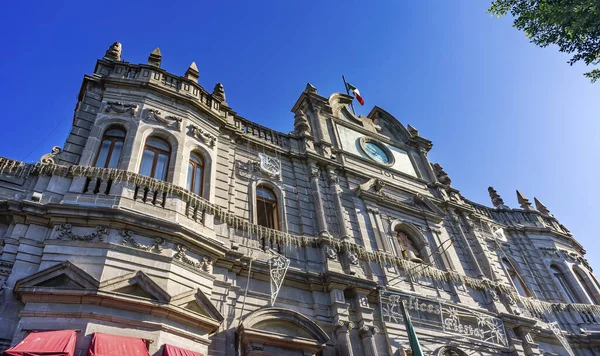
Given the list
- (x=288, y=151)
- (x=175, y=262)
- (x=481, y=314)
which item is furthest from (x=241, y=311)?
(x=481, y=314)

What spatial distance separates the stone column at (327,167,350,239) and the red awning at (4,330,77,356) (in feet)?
28.2

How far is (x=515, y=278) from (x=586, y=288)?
434cm

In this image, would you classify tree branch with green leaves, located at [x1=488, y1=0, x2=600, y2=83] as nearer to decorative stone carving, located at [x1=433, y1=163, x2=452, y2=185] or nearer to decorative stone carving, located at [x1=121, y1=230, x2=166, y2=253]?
decorative stone carving, located at [x1=433, y1=163, x2=452, y2=185]

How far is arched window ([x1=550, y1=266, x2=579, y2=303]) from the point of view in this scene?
19.6 meters

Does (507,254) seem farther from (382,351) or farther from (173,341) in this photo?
(173,341)

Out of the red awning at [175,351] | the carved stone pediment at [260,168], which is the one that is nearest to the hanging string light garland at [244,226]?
the carved stone pediment at [260,168]

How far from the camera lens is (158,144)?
12.8 metres

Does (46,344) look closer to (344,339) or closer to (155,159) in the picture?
(155,159)

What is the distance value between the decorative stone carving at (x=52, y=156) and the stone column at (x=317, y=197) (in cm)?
794

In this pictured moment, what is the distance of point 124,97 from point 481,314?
557 inches

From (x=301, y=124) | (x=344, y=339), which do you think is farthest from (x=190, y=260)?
(x=301, y=124)

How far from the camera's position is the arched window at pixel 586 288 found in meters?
20.1

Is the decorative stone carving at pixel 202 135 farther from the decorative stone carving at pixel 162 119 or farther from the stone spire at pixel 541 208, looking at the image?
the stone spire at pixel 541 208

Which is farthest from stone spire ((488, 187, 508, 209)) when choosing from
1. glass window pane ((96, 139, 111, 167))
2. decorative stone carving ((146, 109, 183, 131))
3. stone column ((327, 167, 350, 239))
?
glass window pane ((96, 139, 111, 167))
